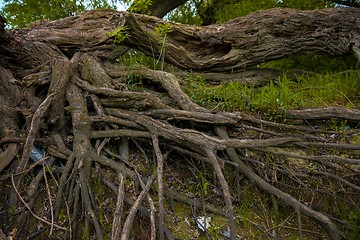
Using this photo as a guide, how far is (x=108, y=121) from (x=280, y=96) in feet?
6.06

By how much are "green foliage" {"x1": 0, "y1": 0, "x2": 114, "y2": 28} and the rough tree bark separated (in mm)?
3518

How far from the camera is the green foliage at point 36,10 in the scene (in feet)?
26.4

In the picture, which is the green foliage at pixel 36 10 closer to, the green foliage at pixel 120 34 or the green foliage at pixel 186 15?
the green foliage at pixel 186 15

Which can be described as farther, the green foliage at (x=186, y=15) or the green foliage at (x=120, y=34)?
the green foliage at (x=186, y=15)

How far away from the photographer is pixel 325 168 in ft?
10.7

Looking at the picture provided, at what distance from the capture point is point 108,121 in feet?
10.8

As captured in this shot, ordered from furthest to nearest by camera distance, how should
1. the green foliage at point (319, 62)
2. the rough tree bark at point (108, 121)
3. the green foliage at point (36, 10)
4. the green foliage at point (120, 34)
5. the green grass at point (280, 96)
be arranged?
the green foliage at point (36, 10) < the green foliage at point (319, 62) < the green foliage at point (120, 34) < the green grass at point (280, 96) < the rough tree bark at point (108, 121)

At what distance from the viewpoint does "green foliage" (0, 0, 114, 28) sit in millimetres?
8055

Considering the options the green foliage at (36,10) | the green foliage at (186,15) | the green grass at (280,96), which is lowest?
the green grass at (280,96)

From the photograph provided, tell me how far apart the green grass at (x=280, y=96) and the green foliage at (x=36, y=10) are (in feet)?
15.0

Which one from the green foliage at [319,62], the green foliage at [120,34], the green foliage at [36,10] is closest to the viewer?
the green foliage at [120,34]

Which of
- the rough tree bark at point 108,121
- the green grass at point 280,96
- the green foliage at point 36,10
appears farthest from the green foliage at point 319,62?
the green foliage at point 36,10

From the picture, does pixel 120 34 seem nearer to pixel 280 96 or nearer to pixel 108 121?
pixel 108 121

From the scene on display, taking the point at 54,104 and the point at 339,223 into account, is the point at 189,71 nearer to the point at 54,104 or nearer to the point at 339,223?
the point at 54,104
